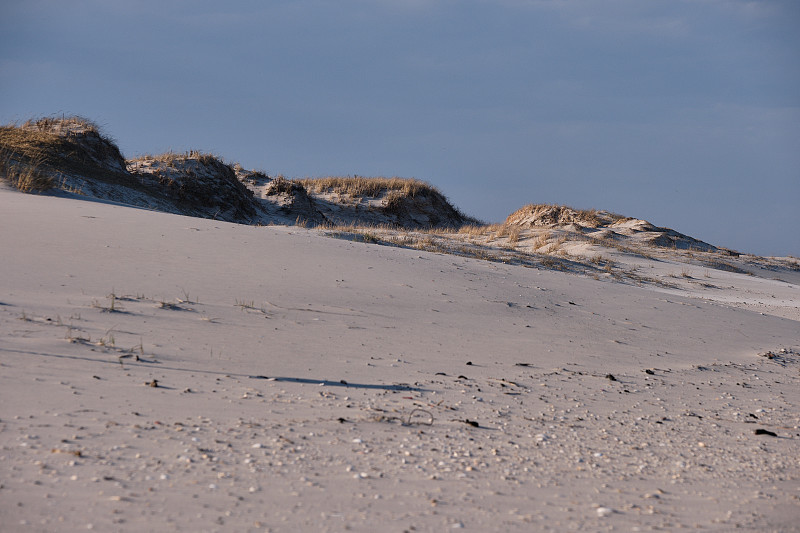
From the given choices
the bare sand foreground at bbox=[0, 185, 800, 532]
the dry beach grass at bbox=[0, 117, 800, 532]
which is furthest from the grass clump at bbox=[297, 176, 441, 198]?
the bare sand foreground at bbox=[0, 185, 800, 532]

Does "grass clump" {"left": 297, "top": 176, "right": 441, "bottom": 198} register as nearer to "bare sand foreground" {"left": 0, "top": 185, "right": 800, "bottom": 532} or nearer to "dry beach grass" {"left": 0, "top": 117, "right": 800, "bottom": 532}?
"dry beach grass" {"left": 0, "top": 117, "right": 800, "bottom": 532}

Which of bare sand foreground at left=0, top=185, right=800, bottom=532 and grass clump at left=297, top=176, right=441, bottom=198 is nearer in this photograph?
bare sand foreground at left=0, top=185, right=800, bottom=532

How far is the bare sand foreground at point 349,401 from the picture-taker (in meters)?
2.74

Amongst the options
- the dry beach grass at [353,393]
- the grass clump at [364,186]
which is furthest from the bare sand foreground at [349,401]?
the grass clump at [364,186]

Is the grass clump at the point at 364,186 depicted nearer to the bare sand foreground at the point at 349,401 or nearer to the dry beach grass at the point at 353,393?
the dry beach grass at the point at 353,393

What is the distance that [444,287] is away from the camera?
26.7ft

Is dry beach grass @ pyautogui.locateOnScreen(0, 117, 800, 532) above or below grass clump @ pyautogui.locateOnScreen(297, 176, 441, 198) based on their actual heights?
below

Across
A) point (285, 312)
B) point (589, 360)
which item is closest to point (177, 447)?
point (285, 312)

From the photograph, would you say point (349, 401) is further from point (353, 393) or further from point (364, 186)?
point (364, 186)

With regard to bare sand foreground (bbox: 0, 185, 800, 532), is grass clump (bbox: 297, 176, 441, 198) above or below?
above

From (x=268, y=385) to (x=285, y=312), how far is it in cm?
187

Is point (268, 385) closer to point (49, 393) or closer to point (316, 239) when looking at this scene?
point (49, 393)

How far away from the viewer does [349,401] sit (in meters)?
4.12

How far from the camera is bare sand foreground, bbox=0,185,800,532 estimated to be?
2740mm
